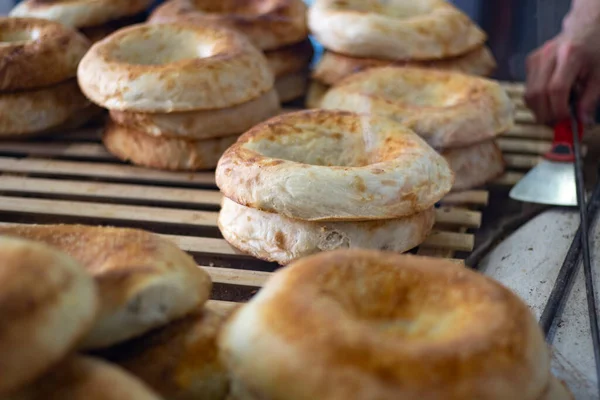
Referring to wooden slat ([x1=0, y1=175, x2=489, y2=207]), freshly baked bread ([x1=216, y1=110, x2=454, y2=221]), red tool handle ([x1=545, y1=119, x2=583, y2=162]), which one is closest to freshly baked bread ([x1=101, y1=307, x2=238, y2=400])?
freshly baked bread ([x1=216, y1=110, x2=454, y2=221])

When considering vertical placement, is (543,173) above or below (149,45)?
below

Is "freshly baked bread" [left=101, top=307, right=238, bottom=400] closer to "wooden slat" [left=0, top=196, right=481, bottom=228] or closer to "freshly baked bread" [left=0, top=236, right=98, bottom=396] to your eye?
"freshly baked bread" [left=0, top=236, right=98, bottom=396]

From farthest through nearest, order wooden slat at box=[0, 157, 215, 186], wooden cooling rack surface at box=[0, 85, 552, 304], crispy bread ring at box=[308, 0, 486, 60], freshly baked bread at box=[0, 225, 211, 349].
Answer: crispy bread ring at box=[308, 0, 486, 60], wooden slat at box=[0, 157, 215, 186], wooden cooling rack surface at box=[0, 85, 552, 304], freshly baked bread at box=[0, 225, 211, 349]

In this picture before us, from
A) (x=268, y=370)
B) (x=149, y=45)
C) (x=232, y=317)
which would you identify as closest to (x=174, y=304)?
(x=232, y=317)

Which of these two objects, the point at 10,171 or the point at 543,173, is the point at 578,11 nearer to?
the point at 543,173

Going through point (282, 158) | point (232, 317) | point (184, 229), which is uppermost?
point (232, 317)

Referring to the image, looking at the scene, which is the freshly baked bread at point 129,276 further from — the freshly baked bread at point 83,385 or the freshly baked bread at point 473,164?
the freshly baked bread at point 473,164
